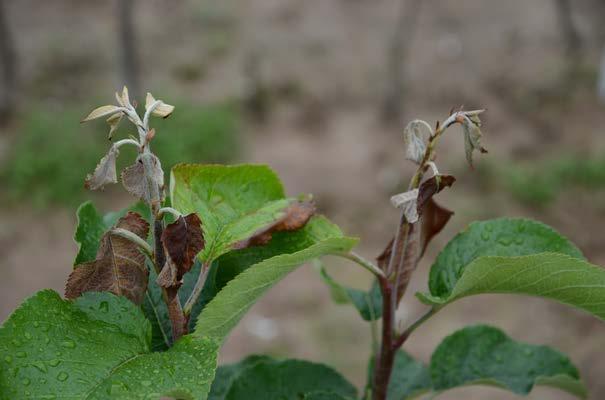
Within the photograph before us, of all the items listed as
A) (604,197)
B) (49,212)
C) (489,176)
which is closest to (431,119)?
(489,176)

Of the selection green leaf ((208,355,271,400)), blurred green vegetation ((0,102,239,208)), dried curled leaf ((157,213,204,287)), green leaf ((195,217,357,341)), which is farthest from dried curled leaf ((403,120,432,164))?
blurred green vegetation ((0,102,239,208))

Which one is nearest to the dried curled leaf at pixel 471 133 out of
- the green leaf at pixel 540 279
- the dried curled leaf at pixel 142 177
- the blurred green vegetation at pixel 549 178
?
the green leaf at pixel 540 279

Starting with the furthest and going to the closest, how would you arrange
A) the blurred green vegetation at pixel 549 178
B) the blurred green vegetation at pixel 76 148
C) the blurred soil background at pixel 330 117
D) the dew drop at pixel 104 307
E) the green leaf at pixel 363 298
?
the blurred green vegetation at pixel 76 148
the blurred green vegetation at pixel 549 178
the blurred soil background at pixel 330 117
the green leaf at pixel 363 298
the dew drop at pixel 104 307

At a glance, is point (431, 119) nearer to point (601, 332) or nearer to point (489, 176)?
point (489, 176)

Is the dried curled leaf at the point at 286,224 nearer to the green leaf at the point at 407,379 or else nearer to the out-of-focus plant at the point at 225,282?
the out-of-focus plant at the point at 225,282

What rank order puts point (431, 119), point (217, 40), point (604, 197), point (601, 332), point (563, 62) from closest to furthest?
point (601, 332) < point (604, 197) < point (431, 119) < point (563, 62) < point (217, 40)

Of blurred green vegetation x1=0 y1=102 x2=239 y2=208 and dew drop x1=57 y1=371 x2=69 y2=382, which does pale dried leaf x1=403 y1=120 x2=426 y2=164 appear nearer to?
dew drop x1=57 y1=371 x2=69 y2=382

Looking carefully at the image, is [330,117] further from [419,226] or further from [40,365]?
[40,365]
